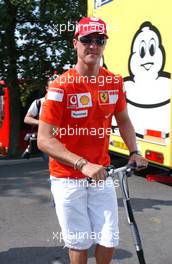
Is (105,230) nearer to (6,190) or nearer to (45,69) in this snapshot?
(6,190)

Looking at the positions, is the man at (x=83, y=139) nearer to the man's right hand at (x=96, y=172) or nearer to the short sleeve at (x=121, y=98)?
the short sleeve at (x=121, y=98)

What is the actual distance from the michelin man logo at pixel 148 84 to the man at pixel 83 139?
10.7 ft

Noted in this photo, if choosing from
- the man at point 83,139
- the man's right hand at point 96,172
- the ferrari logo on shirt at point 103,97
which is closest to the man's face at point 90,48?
the man at point 83,139

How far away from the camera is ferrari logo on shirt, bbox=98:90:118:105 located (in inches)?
103

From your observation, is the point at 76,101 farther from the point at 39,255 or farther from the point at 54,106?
the point at 39,255

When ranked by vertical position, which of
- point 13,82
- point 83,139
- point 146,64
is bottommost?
point 83,139

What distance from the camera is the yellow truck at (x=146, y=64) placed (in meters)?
5.85

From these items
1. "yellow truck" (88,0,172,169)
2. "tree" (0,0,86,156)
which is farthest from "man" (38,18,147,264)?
"tree" (0,0,86,156)

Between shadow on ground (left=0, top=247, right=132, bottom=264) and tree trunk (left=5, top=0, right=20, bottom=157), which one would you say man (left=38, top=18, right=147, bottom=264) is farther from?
tree trunk (left=5, top=0, right=20, bottom=157)

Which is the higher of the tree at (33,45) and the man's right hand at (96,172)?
the tree at (33,45)

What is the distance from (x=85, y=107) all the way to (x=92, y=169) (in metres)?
0.41

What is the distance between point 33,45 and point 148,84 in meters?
7.15

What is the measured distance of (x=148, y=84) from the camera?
20.3 feet

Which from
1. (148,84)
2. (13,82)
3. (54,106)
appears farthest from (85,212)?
(13,82)
